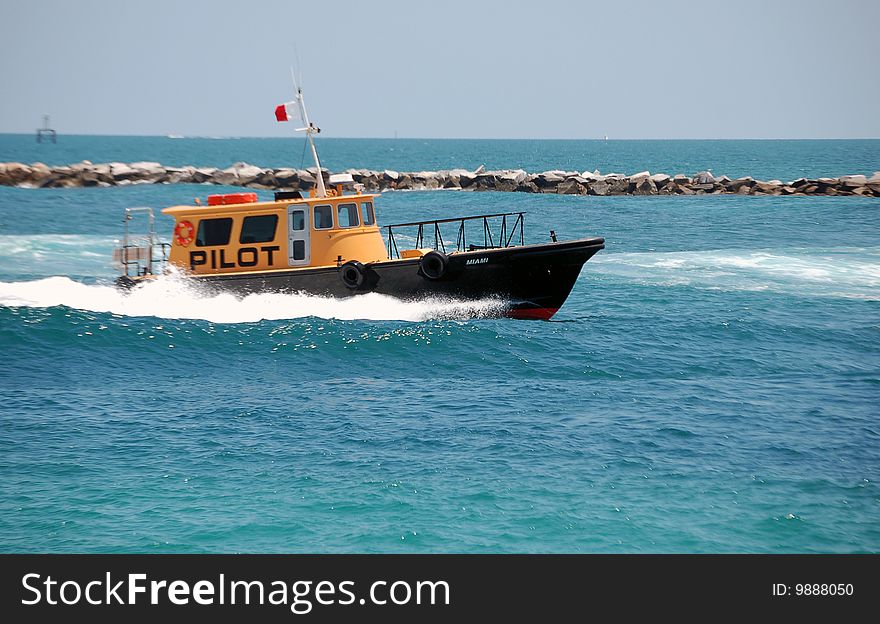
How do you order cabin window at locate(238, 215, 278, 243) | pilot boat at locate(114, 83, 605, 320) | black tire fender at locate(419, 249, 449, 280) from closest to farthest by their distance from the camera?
black tire fender at locate(419, 249, 449, 280)
pilot boat at locate(114, 83, 605, 320)
cabin window at locate(238, 215, 278, 243)

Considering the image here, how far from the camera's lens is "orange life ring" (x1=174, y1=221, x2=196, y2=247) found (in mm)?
21297

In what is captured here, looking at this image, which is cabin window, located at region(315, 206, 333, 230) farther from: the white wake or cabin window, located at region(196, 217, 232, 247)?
cabin window, located at region(196, 217, 232, 247)

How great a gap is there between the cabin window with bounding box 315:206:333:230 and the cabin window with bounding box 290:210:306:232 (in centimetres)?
30

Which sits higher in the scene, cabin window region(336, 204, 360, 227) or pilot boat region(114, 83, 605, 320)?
cabin window region(336, 204, 360, 227)

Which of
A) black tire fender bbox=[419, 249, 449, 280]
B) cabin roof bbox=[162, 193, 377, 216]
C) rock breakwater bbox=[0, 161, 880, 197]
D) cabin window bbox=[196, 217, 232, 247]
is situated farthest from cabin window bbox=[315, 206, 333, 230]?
rock breakwater bbox=[0, 161, 880, 197]

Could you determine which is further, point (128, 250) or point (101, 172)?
point (101, 172)

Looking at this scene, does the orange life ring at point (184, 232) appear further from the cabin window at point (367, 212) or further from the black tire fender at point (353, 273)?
the cabin window at point (367, 212)

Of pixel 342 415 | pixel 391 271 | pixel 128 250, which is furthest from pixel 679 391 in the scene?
pixel 128 250

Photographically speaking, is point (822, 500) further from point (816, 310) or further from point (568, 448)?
point (816, 310)

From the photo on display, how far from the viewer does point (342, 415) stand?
1432cm

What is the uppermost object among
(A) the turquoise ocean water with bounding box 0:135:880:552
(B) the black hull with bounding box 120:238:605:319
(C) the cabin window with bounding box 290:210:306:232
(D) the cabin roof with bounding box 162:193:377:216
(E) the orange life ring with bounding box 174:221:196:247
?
(D) the cabin roof with bounding box 162:193:377:216

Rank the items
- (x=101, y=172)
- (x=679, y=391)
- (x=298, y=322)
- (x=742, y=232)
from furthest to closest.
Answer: (x=101, y=172) < (x=742, y=232) < (x=298, y=322) < (x=679, y=391)

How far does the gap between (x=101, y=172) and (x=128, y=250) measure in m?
51.5

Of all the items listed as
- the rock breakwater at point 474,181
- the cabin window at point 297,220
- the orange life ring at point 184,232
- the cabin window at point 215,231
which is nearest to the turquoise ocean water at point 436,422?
the orange life ring at point 184,232
